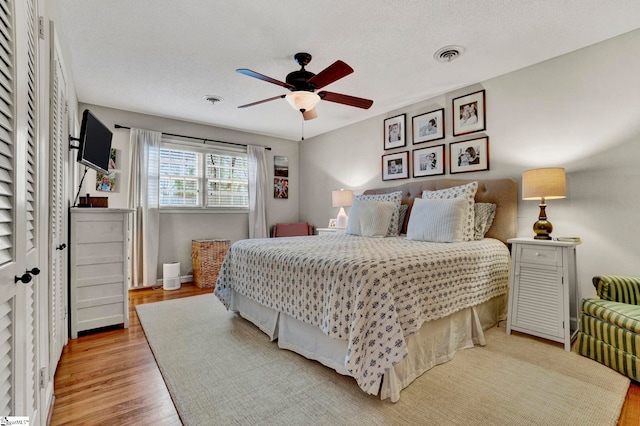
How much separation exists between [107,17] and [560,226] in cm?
412

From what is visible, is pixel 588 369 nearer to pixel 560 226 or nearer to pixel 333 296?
pixel 560 226

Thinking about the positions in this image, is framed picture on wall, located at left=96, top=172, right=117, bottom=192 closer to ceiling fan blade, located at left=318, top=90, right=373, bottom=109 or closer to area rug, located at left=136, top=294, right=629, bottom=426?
area rug, located at left=136, top=294, right=629, bottom=426

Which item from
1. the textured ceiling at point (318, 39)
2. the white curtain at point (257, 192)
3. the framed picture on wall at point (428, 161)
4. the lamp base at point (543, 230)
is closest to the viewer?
the textured ceiling at point (318, 39)

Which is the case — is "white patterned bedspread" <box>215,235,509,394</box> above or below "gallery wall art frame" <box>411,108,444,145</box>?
below

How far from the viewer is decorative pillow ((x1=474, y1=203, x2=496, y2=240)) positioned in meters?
3.04

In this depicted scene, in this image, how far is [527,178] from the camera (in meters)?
2.69

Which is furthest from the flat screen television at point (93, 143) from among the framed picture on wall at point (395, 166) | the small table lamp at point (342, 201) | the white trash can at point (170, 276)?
the framed picture on wall at point (395, 166)

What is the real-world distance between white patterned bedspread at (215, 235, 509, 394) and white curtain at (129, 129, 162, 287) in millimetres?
2250

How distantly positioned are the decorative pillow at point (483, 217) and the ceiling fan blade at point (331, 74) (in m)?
1.91

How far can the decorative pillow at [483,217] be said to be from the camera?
3.04m

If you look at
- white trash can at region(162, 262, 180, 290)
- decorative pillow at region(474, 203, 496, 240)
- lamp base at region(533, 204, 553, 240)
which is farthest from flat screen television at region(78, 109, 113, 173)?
lamp base at region(533, 204, 553, 240)

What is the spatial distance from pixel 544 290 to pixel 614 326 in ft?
1.63

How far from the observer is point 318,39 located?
2.52 meters

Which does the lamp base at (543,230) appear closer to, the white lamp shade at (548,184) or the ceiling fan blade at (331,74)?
the white lamp shade at (548,184)
